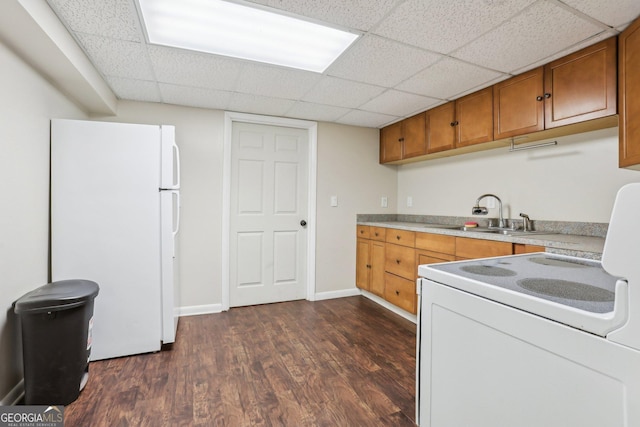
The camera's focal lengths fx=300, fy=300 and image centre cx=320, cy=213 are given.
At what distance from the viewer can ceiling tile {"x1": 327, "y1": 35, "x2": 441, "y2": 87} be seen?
191 centimetres

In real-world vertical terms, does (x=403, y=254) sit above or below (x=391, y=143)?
below

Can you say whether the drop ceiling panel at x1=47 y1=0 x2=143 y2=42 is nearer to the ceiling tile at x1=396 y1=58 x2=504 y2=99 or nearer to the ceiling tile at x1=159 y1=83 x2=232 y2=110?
the ceiling tile at x1=159 y1=83 x2=232 y2=110

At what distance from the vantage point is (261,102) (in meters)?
2.96

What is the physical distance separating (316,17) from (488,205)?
2.27 meters

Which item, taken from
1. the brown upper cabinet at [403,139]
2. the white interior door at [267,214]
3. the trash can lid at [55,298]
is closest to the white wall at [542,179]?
the brown upper cabinet at [403,139]

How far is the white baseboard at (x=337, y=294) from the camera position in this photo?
11.9 ft

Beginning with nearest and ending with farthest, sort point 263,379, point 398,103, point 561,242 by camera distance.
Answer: point 561,242 < point 263,379 < point 398,103

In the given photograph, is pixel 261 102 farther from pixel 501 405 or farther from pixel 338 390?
pixel 501 405

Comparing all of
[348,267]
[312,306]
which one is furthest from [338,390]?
[348,267]

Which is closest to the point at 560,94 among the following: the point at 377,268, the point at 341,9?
the point at 341,9

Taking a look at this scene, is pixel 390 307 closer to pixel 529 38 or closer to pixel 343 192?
pixel 343 192

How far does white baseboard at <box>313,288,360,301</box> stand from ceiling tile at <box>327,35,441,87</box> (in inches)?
95.0

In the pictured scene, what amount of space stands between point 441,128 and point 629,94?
142 centimetres

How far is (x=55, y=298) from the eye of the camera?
5.47 feet
